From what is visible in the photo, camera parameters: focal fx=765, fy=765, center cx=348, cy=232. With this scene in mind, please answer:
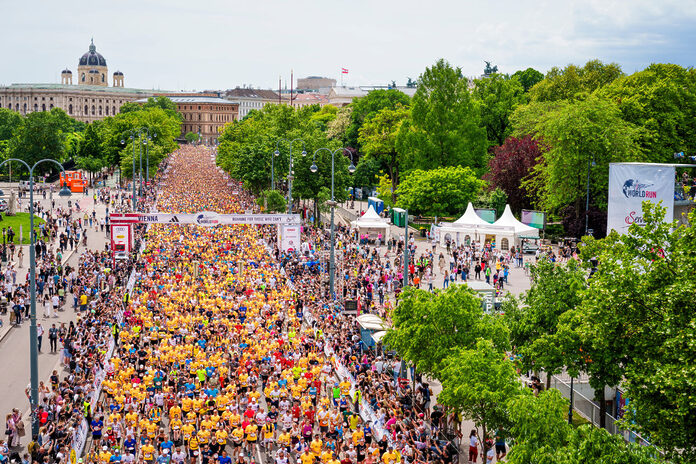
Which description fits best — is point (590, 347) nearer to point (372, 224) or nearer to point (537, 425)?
point (537, 425)

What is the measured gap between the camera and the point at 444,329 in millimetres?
20578

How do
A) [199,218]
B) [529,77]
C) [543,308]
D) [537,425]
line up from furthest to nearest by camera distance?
1. [529,77]
2. [199,218]
3. [543,308]
4. [537,425]

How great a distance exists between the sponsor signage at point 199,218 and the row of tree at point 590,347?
22457 mm

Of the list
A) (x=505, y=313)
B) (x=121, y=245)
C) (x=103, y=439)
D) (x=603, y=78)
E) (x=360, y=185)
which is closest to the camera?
(x=103, y=439)

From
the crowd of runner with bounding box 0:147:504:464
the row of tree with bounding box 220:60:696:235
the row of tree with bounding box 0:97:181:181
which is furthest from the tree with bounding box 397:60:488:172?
the row of tree with bounding box 0:97:181:181

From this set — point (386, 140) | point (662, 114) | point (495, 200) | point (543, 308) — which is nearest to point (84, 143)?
point (386, 140)

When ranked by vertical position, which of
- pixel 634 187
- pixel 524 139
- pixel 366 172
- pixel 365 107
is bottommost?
pixel 634 187

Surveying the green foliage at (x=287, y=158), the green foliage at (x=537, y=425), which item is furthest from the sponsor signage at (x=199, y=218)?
the green foliage at (x=537, y=425)

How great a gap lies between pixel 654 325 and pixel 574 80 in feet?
204

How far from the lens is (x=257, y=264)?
42406 mm

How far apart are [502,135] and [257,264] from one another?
41.8 meters

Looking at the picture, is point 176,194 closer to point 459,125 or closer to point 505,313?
point 459,125

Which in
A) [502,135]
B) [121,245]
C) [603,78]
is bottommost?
[121,245]

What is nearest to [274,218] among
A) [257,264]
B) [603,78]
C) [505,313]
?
[257,264]
